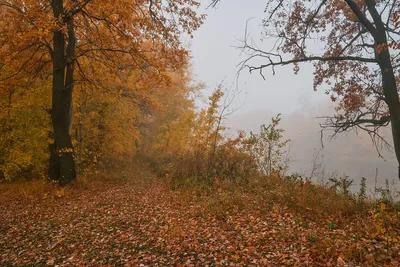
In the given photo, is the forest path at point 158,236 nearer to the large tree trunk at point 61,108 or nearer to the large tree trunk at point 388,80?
the large tree trunk at point 61,108

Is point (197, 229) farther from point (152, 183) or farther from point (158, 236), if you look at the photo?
point (152, 183)

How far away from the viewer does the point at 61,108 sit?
10.0 meters

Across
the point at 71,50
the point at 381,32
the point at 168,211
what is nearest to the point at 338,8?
the point at 381,32

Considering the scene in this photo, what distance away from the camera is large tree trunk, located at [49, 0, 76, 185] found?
390 inches

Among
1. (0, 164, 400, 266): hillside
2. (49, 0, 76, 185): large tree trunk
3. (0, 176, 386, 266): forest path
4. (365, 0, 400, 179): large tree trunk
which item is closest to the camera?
(0, 164, 400, 266): hillside

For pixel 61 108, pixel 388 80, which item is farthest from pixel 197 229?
pixel 61 108

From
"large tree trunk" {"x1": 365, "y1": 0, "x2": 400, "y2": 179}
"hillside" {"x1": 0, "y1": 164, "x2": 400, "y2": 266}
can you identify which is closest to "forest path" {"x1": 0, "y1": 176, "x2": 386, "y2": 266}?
"hillside" {"x1": 0, "y1": 164, "x2": 400, "y2": 266}

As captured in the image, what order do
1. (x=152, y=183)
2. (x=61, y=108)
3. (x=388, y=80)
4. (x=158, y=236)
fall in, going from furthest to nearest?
(x=152, y=183)
(x=61, y=108)
(x=388, y=80)
(x=158, y=236)

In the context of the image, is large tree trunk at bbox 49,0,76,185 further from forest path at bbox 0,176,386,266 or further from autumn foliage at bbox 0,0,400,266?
forest path at bbox 0,176,386,266

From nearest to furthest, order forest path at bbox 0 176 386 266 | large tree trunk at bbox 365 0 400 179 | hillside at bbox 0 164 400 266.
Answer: hillside at bbox 0 164 400 266 < forest path at bbox 0 176 386 266 < large tree trunk at bbox 365 0 400 179

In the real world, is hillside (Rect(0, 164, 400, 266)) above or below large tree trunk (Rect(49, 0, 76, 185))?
below

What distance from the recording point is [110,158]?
1755cm

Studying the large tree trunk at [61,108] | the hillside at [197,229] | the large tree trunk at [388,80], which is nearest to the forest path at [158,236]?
the hillside at [197,229]

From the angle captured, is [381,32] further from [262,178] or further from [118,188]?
[118,188]
